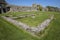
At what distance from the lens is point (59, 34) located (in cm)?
2334

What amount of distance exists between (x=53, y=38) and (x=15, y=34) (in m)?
5.46

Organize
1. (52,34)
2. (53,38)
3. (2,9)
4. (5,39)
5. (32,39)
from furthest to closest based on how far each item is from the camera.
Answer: (2,9)
(52,34)
(53,38)
(32,39)
(5,39)

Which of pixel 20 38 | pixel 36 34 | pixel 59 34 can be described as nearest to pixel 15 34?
pixel 20 38

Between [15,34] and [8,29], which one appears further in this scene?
[8,29]

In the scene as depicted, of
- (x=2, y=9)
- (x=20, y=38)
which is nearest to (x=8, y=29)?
(x=20, y=38)

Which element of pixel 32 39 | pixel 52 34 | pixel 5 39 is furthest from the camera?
pixel 52 34

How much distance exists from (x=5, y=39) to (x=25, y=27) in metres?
6.49

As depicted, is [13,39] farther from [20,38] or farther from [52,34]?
[52,34]

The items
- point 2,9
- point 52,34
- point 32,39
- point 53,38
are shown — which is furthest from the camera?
point 2,9

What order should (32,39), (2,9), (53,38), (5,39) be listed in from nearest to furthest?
(5,39) → (32,39) → (53,38) → (2,9)

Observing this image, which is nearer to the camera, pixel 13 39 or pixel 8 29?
pixel 13 39

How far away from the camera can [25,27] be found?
948 inches

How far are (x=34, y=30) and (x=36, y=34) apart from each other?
93cm

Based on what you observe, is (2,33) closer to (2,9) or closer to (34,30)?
(34,30)
